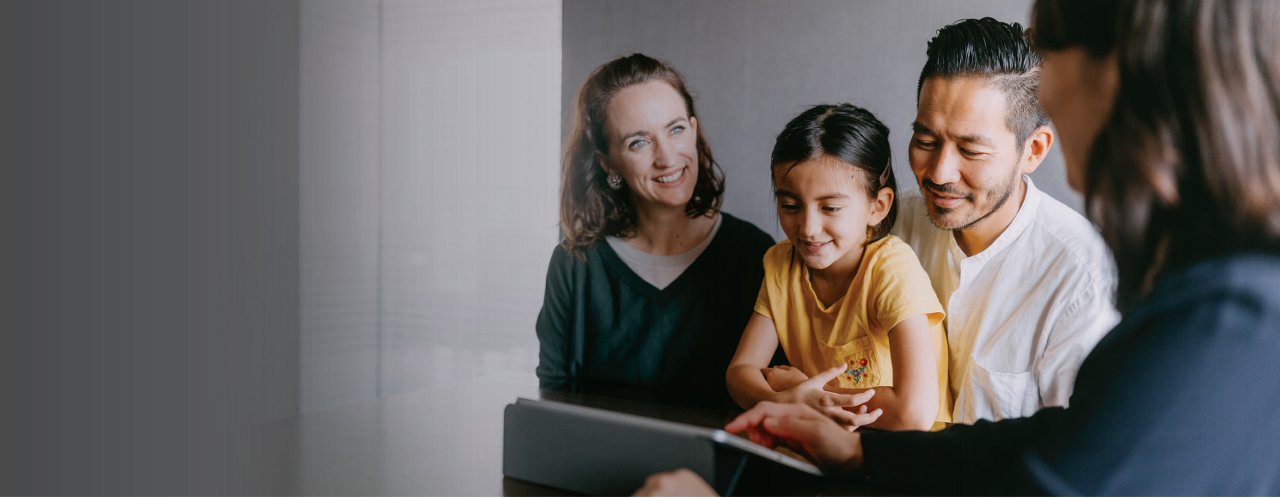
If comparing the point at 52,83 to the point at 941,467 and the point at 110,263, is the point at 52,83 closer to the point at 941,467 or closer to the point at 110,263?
the point at 110,263

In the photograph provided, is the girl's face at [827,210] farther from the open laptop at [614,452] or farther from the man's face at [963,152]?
the open laptop at [614,452]

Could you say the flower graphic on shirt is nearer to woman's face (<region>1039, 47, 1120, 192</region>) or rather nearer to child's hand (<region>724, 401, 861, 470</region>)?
child's hand (<region>724, 401, 861, 470</region>)

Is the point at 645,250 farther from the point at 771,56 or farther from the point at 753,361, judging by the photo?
the point at 771,56

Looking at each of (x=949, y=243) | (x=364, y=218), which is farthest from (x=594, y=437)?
(x=364, y=218)

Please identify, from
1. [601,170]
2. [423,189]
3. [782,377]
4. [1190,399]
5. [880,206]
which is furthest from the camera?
[423,189]

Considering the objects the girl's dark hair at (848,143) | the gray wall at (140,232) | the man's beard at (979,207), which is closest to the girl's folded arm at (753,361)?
the girl's dark hair at (848,143)

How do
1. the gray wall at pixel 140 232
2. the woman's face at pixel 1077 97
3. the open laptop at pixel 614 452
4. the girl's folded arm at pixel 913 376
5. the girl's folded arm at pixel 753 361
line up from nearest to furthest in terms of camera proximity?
the woman's face at pixel 1077 97 → the open laptop at pixel 614 452 → the girl's folded arm at pixel 913 376 → the girl's folded arm at pixel 753 361 → the gray wall at pixel 140 232

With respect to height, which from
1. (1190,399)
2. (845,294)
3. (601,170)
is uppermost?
(601,170)

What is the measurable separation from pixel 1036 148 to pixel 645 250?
104cm

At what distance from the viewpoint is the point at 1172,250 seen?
1.84 metres

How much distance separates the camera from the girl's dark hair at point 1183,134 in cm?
178

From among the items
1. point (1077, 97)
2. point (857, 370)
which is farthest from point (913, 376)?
point (1077, 97)

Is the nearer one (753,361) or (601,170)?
(753,361)

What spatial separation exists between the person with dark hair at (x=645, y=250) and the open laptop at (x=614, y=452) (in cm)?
39
